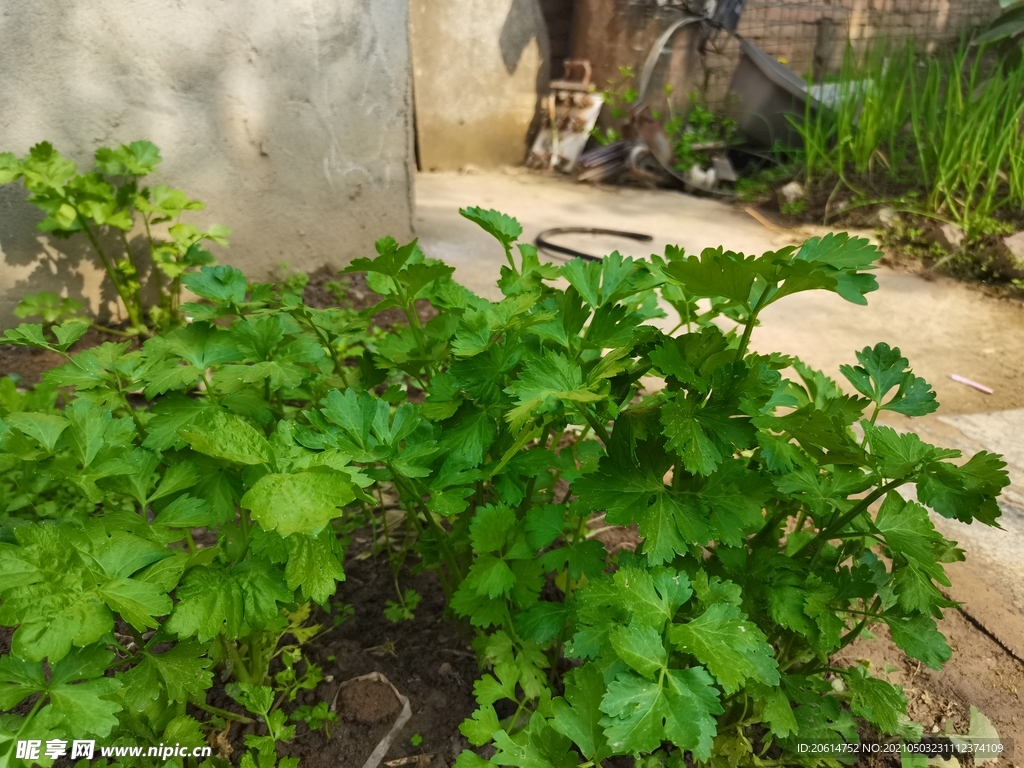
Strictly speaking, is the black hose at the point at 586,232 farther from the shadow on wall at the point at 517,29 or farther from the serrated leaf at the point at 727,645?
the serrated leaf at the point at 727,645

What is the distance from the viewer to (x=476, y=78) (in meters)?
6.07

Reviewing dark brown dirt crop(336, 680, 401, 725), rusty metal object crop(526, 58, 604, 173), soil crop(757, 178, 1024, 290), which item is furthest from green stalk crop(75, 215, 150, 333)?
rusty metal object crop(526, 58, 604, 173)

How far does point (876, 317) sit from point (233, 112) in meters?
3.13

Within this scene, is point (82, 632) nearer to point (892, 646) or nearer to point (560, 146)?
point (892, 646)

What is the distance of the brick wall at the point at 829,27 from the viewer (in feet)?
20.4

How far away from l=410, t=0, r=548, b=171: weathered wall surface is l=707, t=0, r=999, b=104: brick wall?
5.86 feet

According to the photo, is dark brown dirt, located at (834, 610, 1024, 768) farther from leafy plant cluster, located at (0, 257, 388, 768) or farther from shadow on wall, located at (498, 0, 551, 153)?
shadow on wall, located at (498, 0, 551, 153)

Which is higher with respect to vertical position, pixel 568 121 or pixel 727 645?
pixel 568 121

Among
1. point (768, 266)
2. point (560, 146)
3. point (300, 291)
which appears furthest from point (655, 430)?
point (560, 146)

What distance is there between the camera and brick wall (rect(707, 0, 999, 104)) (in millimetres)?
6215

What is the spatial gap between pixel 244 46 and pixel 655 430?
8.37 ft

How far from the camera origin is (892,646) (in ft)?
4.64

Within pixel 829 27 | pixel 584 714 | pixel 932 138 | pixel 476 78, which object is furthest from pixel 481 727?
pixel 829 27

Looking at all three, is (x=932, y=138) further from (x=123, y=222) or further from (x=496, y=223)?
(x=123, y=222)
